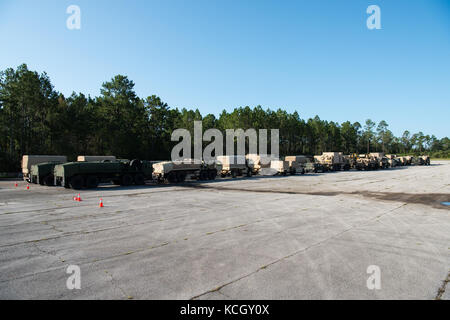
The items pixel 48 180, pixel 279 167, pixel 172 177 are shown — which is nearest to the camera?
pixel 48 180

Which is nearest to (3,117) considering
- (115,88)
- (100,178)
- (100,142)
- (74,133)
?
(74,133)

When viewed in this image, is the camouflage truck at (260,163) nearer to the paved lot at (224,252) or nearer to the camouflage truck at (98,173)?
the camouflage truck at (98,173)

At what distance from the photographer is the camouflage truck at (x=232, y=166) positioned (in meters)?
31.5

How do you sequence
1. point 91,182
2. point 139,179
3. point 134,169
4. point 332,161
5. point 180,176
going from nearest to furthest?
point 91,182 → point 134,169 → point 139,179 → point 180,176 → point 332,161

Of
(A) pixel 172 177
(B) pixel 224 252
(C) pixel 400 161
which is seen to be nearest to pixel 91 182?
(A) pixel 172 177

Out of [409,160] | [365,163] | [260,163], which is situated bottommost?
[365,163]

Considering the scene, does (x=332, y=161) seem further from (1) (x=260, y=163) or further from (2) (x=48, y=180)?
(2) (x=48, y=180)

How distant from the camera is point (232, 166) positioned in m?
31.5

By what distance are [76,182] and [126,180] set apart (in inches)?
157

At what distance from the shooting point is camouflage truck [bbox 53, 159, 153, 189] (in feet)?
64.7

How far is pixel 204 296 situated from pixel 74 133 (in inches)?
1762

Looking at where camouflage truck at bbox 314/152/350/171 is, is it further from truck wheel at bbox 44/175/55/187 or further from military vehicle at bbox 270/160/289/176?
truck wheel at bbox 44/175/55/187

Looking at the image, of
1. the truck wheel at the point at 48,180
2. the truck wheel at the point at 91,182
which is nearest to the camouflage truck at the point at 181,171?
the truck wheel at the point at 91,182
